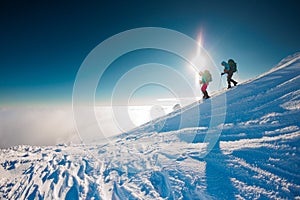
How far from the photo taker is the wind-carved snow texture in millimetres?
6168

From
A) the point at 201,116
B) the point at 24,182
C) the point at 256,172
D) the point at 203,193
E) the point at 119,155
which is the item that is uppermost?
the point at 201,116

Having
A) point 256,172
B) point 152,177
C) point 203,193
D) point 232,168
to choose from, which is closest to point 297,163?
point 256,172

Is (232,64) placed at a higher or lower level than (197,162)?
higher

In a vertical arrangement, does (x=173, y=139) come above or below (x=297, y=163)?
above

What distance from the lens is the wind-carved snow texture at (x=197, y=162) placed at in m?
6.17

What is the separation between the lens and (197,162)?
8359mm

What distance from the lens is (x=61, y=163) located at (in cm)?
1212

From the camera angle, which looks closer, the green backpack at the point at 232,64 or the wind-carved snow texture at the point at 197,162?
the wind-carved snow texture at the point at 197,162

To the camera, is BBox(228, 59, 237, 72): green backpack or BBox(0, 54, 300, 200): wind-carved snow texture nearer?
BBox(0, 54, 300, 200): wind-carved snow texture

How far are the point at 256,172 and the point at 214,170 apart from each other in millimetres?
1677

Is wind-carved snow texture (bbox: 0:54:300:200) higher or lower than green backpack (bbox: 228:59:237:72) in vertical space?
lower

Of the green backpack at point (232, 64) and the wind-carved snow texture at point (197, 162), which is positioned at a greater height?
the green backpack at point (232, 64)

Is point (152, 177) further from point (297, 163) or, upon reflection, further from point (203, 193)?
point (297, 163)

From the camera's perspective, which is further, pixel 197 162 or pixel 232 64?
pixel 232 64
